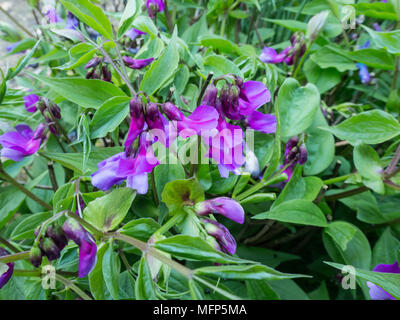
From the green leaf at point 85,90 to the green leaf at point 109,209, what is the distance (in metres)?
0.13

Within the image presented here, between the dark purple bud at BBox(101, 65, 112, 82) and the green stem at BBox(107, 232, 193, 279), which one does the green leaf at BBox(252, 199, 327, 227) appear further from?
the dark purple bud at BBox(101, 65, 112, 82)

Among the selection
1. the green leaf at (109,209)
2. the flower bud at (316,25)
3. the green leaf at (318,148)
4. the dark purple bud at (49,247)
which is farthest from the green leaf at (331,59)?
the dark purple bud at (49,247)

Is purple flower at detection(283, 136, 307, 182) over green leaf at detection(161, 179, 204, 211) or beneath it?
beneath

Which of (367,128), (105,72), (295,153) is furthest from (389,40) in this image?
(105,72)

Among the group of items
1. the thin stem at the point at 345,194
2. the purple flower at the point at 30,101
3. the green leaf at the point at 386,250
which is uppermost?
the purple flower at the point at 30,101

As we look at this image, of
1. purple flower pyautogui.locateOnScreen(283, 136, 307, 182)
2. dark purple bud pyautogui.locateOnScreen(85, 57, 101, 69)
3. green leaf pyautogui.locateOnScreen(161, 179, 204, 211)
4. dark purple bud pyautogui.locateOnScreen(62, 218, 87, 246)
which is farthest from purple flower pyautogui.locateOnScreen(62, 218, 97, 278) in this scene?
purple flower pyautogui.locateOnScreen(283, 136, 307, 182)

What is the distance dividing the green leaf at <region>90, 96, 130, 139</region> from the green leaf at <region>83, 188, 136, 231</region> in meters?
0.08

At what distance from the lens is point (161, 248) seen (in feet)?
1.42

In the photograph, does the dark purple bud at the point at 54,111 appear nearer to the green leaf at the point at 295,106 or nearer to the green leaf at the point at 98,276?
the green leaf at the point at 98,276

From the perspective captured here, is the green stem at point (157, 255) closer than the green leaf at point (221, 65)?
Yes

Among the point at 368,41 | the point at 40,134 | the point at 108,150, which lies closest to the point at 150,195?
the point at 108,150

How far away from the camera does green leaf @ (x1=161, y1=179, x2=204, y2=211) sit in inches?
20.1

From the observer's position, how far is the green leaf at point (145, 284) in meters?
0.43
